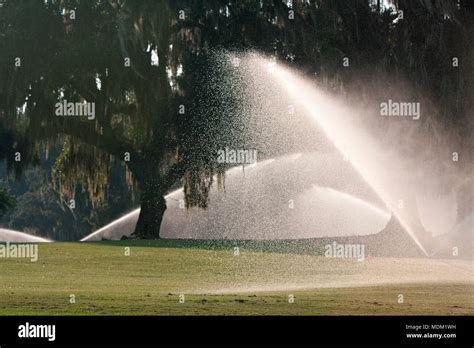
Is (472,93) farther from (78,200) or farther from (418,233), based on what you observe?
(78,200)

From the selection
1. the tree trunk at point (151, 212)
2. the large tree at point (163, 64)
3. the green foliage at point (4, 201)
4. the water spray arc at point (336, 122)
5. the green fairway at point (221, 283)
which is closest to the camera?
the green fairway at point (221, 283)

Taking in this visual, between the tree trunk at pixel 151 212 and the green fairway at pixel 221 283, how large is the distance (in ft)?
33.2

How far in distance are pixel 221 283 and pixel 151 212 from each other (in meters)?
19.6

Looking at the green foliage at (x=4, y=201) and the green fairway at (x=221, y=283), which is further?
the green foliage at (x=4, y=201)

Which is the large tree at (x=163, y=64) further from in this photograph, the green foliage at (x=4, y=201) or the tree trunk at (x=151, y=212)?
the green foliage at (x=4, y=201)

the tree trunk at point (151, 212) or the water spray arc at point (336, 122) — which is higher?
the water spray arc at point (336, 122)

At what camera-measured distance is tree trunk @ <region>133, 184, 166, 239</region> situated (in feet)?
124

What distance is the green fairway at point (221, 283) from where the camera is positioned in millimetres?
14266

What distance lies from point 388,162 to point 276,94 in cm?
425

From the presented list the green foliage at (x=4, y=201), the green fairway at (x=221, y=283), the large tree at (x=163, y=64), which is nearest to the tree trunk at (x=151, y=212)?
the large tree at (x=163, y=64)

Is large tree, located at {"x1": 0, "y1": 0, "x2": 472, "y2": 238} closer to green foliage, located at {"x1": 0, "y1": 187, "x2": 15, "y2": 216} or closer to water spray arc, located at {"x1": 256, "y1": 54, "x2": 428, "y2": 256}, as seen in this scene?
water spray arc, located at {"x1": 256, "y1": 54, "x2": 428, "y2": 256}

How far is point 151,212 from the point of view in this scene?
37938 mm
